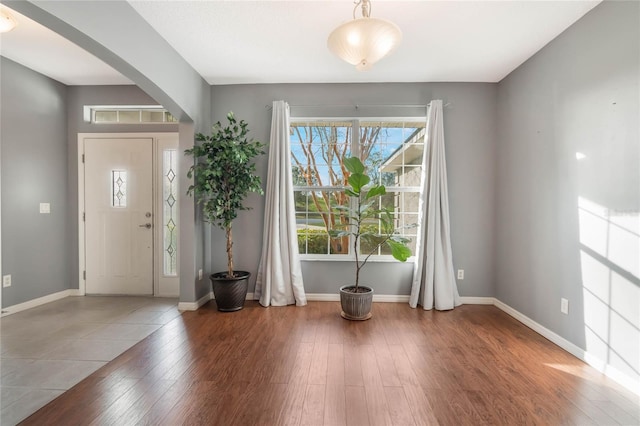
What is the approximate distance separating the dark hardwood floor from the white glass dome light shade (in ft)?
6.90

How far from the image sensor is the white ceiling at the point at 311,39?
89.6 inches

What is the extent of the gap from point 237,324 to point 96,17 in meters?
2.64

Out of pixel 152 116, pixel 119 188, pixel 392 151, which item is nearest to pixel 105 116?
pixel 152 116

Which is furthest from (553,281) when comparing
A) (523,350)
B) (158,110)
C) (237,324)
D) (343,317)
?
(158,110)

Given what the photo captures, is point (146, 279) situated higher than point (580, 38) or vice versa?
point (580, 38)

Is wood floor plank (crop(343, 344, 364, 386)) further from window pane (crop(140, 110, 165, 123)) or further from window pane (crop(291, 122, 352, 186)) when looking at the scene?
window pane (crop(140, 110, 165, 123))

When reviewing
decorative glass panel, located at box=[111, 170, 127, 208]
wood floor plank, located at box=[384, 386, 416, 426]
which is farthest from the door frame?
wood floor plank, located at box=[384, 386, 416, 426]

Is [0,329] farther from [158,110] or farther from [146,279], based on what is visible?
[158,110]

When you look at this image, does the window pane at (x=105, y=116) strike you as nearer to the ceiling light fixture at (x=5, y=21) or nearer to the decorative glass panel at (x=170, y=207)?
the decorative glass panel at (x=170, y=207)

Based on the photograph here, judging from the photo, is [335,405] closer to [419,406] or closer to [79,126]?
[419,406]

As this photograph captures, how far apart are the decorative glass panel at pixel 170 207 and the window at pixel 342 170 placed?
60.8 inches

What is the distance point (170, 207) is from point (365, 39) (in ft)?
10.4

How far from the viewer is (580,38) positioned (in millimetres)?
2365

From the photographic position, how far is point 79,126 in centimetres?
388
